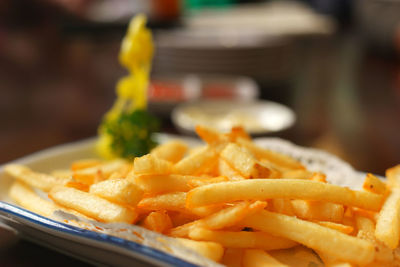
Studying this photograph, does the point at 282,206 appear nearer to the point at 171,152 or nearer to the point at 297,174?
the point at 297,174

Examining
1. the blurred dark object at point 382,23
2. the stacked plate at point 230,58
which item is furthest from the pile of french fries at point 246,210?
the blurred dark object at point 382,23

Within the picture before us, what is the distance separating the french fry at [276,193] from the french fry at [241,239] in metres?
0.07

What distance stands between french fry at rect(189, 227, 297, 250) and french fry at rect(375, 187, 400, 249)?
22 centimetres

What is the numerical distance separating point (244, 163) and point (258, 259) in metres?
0.29

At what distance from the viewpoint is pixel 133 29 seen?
2.06 m

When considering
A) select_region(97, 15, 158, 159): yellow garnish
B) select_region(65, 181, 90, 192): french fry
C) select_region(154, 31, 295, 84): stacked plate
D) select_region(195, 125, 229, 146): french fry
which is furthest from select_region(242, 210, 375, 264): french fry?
select_region(154, 31, 295, 84): stacked plate

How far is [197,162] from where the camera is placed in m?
1.47

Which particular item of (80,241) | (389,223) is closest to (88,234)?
(80,241)

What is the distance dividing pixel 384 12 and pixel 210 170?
398 centimetres

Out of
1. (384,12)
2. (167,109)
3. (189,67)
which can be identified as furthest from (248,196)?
(384,12)

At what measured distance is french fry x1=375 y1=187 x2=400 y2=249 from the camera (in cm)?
122

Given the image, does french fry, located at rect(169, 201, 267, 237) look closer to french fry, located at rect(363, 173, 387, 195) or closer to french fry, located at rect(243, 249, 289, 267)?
french fry, located at rect(243, 249, 289, 267)

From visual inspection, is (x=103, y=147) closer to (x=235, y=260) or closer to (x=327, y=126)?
(x=235, y=260)

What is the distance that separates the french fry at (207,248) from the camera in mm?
1130
